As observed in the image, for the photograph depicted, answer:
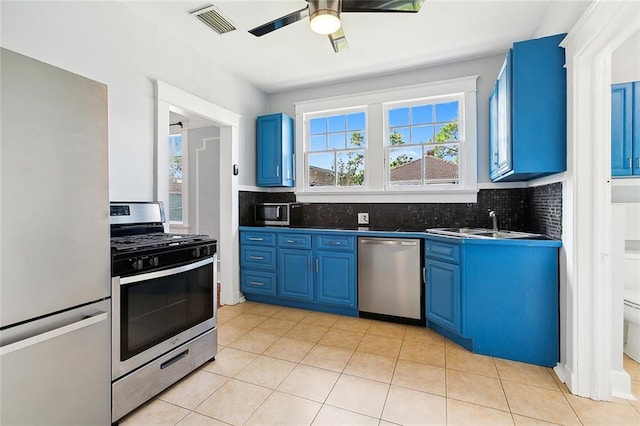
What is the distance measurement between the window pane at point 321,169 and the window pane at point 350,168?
11 cm

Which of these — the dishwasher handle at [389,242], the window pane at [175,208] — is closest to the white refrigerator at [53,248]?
the dishwasher handle at [389,242]

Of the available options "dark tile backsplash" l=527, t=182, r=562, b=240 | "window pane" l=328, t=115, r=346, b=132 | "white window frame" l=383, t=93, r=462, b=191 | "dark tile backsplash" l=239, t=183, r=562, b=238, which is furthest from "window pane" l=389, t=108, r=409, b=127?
"dark tile backsplash" l=527, t=182, r=562, b=240

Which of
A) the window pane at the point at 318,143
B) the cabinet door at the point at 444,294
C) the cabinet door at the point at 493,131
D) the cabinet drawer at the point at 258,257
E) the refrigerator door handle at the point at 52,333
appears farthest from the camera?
the window pane at the point at 318,143

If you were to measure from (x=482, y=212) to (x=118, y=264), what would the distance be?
10.8 feet

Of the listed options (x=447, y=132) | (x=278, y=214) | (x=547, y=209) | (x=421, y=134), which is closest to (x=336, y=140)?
(x=421, y=134)

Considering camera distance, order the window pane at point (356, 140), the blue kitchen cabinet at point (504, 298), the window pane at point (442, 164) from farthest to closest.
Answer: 1. the window pane at point (356, 140)
2. the window pane at point (442, 164)
3. the blue kitchen cabinet at point (504, 298)

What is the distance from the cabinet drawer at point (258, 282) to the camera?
3.53 m

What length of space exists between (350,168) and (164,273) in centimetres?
266

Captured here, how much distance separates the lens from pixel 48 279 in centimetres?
129

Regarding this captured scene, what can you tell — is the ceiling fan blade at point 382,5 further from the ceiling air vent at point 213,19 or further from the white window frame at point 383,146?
the white window frame at point 383,146

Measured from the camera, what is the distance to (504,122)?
241 cm

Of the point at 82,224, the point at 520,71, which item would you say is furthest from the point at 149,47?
the point at 520,71

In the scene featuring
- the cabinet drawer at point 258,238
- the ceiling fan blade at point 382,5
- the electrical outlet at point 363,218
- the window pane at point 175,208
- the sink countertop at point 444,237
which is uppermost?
the ceiling fan blade at point 382,5

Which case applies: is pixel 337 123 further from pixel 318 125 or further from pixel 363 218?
pixel 363 218
